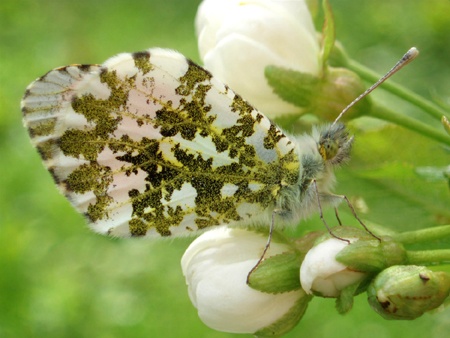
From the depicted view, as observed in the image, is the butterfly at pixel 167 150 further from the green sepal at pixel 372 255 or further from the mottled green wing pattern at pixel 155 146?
the green sepal at pixel 372 255

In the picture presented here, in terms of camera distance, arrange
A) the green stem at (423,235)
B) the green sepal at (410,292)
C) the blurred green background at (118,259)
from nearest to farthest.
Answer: the green sepal at (410,292), the green stem at (423,235), the blurred green background at (118,259)

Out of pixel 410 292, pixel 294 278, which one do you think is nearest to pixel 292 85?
pixel 294 278

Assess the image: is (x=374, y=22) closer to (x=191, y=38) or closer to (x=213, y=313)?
(x=191, y=38)

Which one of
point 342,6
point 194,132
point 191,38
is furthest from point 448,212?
point 191,38

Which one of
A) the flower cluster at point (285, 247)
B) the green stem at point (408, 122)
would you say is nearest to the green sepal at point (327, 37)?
the flower cluster at point (285, 247)

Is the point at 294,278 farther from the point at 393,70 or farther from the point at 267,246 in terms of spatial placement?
the point at 393,70
